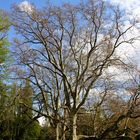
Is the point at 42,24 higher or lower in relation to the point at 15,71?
higher

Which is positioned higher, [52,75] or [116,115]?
[52,75]

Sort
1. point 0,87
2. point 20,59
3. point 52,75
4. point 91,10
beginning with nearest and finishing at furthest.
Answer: point 91,10 < point 20,59 < point 0,87 < point 52,75

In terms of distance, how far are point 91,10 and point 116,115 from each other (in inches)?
574

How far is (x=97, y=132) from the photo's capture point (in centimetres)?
4441

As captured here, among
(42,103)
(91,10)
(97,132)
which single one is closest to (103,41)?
(91,10)

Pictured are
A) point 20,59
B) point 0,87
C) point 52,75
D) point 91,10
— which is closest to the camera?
point 91,10

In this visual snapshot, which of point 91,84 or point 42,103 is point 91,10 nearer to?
point 91,84

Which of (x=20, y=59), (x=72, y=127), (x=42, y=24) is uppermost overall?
(x=42, y=24)

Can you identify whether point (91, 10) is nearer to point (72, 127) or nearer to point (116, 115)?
point (72, 127)

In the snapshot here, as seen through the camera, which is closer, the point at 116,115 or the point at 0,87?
the point at 0,87

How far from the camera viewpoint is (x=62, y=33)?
34406mm

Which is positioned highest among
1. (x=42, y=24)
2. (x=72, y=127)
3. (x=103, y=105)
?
(x=42, y=24)

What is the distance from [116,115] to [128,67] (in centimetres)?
1140

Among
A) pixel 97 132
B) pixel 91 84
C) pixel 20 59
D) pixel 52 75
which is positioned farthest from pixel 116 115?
pixel 20 59
